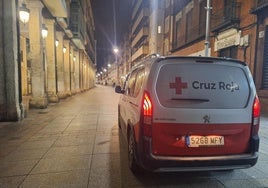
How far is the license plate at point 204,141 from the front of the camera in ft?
11.2

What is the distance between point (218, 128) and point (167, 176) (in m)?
1.16

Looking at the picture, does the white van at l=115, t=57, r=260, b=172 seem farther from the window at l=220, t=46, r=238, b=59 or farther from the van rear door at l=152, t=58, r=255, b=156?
the window at l=220, t=46, r=238, b=59

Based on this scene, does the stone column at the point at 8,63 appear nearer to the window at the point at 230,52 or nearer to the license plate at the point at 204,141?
the license plate at the point at 204,141

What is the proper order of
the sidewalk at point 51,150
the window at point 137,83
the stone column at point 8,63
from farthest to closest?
the stone column at point 8,63 → the window at point 137,83 → the sidewalk at point 51,150

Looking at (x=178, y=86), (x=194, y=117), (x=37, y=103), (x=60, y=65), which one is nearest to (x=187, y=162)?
(x=194, y=117)

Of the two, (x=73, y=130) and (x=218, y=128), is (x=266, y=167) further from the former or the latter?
(x=73, y=130)

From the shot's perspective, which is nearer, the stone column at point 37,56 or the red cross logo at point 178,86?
the red cross logo at point 178,86

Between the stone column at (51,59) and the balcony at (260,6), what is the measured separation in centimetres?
1108

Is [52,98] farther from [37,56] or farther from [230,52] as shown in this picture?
[230,52]

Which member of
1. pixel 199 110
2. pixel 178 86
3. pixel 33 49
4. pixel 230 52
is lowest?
pixel 199 110

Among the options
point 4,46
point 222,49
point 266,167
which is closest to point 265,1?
point 222,49

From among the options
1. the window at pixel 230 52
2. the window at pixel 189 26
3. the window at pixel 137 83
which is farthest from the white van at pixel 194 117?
the window at pixel 189 26

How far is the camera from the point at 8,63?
851cm

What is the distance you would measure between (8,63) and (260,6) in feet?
37.1
